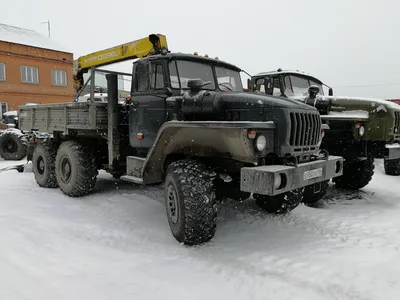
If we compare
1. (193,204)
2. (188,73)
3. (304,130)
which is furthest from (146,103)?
(304,130)

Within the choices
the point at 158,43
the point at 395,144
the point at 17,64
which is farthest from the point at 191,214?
the point at 17,64

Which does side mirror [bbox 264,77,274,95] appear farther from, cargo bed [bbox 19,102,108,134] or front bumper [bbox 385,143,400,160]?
cargo bed [bbox 19,102,108,134]

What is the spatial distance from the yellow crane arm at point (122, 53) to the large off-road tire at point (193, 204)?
2183 mm

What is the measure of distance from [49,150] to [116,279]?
479 centimetres

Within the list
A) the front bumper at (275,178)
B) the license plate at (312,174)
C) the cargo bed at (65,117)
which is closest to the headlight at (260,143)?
the front bumper at (275,178)

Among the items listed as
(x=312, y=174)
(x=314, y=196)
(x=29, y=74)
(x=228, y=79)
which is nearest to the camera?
(x=312, y=174)

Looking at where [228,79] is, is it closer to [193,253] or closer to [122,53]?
[122,53]

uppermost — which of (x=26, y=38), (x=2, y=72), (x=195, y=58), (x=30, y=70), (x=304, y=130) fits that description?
(x=26, y=38)

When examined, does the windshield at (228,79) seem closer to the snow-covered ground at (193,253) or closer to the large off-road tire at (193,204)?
the large off-road tire at (193,204)

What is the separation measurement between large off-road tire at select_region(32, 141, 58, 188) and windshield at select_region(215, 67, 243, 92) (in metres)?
3.86

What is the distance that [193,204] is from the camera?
11.8 feet

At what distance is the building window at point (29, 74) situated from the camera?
23.4 metres

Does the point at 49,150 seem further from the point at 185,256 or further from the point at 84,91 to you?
the point at 185,256

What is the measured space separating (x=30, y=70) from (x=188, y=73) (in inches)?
894
